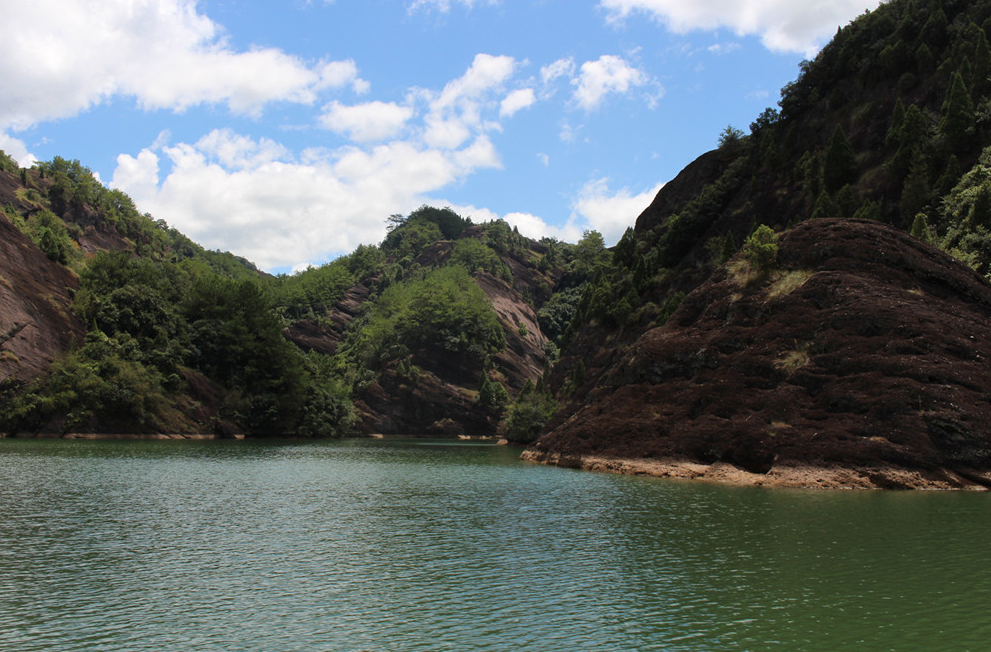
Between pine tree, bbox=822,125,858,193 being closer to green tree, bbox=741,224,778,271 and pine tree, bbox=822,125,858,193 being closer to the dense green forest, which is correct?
the dense green forest

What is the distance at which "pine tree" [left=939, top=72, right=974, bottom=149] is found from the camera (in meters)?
67.2

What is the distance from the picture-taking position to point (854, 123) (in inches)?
3484

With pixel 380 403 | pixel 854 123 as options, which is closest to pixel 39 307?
pixel 380 403

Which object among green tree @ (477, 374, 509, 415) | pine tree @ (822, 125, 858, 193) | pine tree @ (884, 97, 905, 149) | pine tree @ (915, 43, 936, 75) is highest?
pine tree @ (915, 43, 936, 75)

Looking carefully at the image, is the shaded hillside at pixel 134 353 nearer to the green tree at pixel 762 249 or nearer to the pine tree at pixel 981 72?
the green tree at pixel 762 249

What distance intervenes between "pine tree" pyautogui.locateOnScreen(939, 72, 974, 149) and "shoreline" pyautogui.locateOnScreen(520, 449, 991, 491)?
42.6 m


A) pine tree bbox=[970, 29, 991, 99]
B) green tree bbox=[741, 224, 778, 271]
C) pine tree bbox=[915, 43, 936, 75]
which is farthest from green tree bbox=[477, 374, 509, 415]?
pine tree bbox=[970, 29, 991, 99]

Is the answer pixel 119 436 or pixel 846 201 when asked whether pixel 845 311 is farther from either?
pixel 119 436

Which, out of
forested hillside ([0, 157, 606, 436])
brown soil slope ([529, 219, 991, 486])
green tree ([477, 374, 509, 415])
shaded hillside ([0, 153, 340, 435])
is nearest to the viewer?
brown soil slope ([529, 219, 991, 486])

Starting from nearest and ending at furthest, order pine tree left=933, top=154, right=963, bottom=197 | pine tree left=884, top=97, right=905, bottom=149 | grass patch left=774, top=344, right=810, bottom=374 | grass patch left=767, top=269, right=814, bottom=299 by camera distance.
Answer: grass patch left=774, top=344, right=810, bottom=374 → grass patch left=767, top=269, right=814, bottom=299 → pine tree left=933, top=154, right=963, bottom=197 → pine tree left=884, top=97, right=905, bottom=149

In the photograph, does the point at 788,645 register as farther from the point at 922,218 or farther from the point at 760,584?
the point at 922,218

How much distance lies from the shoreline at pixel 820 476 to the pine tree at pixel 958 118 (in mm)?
42639

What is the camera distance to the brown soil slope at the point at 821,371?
135 ft

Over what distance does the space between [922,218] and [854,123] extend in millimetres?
33235
